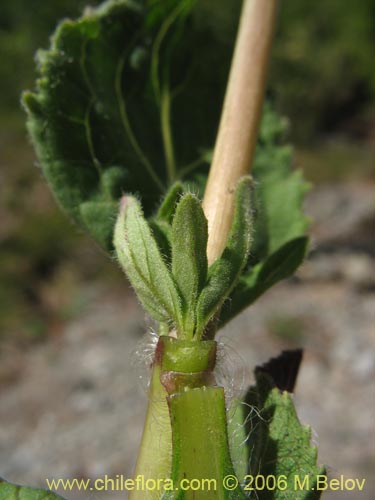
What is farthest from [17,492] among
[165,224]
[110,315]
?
[110,315]

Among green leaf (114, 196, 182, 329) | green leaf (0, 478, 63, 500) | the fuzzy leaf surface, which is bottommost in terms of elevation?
green leaf (0, 478, 63, 500)

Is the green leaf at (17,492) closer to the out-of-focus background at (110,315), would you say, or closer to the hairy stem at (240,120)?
the hairy stem at (240,120)

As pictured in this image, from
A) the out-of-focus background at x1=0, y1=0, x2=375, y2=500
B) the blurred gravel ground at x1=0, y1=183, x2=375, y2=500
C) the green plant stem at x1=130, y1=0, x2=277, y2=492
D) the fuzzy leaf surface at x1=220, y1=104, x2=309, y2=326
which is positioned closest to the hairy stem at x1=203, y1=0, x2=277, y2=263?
the green plant stem at x1=130, y1=0, x2=277, y2=492

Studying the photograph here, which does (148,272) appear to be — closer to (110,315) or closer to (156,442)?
(156,442)

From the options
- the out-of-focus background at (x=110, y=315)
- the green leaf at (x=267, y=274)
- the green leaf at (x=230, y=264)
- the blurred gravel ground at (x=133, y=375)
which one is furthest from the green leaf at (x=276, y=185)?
the blurred gravel ground at (x=133, y=375)

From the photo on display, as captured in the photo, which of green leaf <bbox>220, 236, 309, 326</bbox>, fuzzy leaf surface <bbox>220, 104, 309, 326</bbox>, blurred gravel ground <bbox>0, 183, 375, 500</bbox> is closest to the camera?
green leaf <bbox>220, 236, 309, 326</bbox>

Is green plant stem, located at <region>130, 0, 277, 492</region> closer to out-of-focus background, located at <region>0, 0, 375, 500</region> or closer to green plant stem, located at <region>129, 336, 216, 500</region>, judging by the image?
green plant stem, located at <region>129, 336, 216, 500</region>
